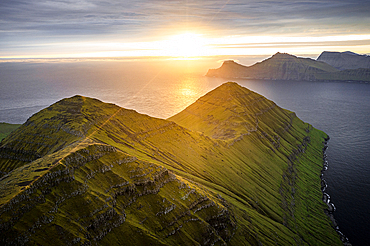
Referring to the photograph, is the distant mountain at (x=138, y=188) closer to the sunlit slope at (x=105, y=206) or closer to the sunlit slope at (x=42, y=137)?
the sunlit slope at (x=105, y=206)

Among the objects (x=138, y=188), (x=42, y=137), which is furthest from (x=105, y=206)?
(x=42, y=137)

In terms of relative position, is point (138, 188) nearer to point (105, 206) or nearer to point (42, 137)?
point (105, 206)

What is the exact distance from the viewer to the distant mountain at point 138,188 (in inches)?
2655

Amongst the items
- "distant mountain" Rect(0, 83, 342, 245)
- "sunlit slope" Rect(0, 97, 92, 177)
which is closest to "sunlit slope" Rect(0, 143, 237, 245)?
"distant mountain" Rect(0, 83, 342, 245)

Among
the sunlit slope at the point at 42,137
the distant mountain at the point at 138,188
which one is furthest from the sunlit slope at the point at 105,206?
the sunlit slope at the point at 42,137

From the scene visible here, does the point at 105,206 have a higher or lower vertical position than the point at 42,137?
lower

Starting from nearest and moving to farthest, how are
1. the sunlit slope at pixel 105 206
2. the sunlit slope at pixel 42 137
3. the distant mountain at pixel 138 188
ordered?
the sunlit slope at pixel 105 206, the distant mountain at pixel 138 188, the sunlit slope at pixel 42 137

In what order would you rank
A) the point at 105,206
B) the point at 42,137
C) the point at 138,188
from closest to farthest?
the point at 105,206 < the point at 138,188 < the point at 42,137

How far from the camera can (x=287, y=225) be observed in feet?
447

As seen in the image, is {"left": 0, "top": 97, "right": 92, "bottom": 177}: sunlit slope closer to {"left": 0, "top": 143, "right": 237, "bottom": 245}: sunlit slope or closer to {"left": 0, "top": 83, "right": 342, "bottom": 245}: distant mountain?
{"left": 0, "top": 83, "right": 342, "bottom": 245}: distant mountain

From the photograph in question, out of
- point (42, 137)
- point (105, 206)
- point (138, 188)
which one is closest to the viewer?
point (105, 206)

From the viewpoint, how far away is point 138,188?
8775 cm

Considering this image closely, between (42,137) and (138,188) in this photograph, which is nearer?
(138,188)

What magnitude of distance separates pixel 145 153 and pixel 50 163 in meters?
58.2
